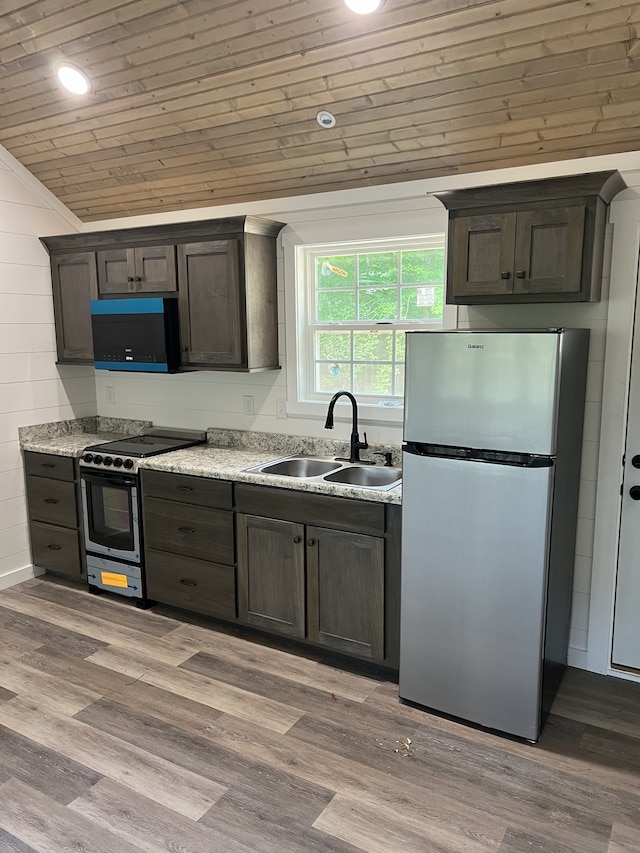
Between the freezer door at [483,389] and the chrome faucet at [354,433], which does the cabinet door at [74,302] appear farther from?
the freezer door at [483,389]

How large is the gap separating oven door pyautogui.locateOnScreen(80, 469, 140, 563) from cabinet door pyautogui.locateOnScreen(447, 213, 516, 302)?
83.9 inches

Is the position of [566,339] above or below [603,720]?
above

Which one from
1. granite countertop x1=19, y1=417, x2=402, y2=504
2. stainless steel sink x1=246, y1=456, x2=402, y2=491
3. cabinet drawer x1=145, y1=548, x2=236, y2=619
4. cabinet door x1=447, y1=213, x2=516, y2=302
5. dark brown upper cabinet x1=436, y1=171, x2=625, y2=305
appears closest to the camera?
dark brown upper cabinet x1=436, y1=171, x2=625, y2=305

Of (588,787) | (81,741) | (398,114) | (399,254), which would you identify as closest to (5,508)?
(81,741)

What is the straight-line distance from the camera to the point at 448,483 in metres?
2.60

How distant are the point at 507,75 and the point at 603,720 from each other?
2661 mm

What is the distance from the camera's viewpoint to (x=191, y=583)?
355cm

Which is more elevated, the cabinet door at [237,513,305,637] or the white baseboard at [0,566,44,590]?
the cabinet door at [237,513,305,637]

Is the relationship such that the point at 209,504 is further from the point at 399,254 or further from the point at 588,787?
the point at 588,787

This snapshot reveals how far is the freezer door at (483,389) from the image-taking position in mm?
2357

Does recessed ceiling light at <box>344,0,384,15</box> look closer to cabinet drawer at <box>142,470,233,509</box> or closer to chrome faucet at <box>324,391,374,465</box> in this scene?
chrome faucet at <box>324,391,374,465</box>

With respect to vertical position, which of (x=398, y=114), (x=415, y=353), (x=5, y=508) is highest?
(x=398, y=114)

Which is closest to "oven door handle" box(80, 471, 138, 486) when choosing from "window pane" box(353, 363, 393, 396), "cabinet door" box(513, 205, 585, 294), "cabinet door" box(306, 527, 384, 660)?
"cabinet door" box(306, 527, 384, 660)

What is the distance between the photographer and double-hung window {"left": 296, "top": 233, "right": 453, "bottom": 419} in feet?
11.2
